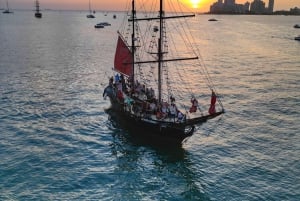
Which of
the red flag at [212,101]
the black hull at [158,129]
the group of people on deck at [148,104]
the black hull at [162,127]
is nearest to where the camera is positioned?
the red flag at [212,101]

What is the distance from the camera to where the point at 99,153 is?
104ft

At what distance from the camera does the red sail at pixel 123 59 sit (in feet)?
147

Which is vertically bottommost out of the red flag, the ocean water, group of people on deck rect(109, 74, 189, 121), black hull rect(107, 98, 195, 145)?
the ocean water

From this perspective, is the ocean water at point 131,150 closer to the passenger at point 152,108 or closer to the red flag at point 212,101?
the passenger at point 152,108

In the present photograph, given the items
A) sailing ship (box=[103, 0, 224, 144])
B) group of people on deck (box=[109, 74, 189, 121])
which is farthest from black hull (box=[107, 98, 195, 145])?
group of people on deck (box=[109, 74, 189, 121])

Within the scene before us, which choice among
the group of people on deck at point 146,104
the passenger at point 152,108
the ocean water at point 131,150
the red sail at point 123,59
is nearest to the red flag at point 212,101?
the group of people on deck at point 146,104

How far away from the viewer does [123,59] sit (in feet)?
149

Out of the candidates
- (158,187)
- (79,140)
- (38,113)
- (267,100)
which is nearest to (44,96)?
(38,113)

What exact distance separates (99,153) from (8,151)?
8.39 metres

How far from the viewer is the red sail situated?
4494 centimetres

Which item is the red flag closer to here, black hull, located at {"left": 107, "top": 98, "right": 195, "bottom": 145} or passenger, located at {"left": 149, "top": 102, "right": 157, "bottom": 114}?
black hull, located at {"left": 107, "top": 98, "right": 195, "bottom": 145}

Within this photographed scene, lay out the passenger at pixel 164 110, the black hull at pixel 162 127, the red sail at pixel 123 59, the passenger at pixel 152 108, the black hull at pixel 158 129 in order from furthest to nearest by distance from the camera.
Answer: the red sail at pixel 123 59 → the passenger at pixel 152 108 → the passenger at pixel 164 110 → the black hull at pixel 158 129 → the black hull at pixel 162 127

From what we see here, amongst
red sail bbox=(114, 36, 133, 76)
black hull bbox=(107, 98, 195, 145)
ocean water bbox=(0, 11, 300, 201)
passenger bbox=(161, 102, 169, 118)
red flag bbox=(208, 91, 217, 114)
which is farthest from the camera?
red sail bbox=(114, 36, 133, 76)

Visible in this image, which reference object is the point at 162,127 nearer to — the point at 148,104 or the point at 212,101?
the point at 148,104
